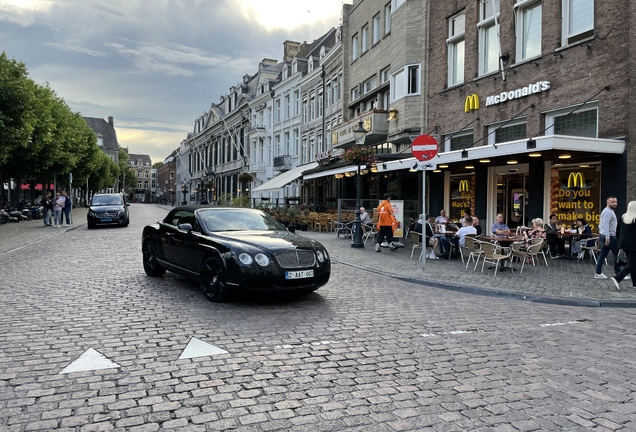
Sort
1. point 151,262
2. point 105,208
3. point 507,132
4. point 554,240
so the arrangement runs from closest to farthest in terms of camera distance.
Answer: point 151,262 → point 554,240 → point 507,132 → point 105,208

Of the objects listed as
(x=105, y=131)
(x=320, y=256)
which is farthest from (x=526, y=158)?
(x=105, y=131)

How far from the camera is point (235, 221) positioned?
28.8 feet

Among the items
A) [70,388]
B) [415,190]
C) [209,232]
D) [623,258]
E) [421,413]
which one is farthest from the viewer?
[415,190]

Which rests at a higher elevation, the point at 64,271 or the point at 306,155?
the point at 306,155

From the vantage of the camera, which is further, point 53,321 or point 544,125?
point 544,125

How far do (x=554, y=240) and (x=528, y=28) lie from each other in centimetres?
766

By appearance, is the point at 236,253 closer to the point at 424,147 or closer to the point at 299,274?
the point at 299,274

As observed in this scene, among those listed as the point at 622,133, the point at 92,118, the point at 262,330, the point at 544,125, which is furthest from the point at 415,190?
the point at 92,118

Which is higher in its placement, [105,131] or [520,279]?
[105,131]

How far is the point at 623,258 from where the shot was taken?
41.1 ft

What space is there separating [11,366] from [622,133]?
14522 mm

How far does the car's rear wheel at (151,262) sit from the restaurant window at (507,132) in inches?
505

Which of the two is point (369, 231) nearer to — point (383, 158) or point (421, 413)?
point (383, 158)

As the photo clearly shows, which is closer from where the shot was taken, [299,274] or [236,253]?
[236,253]
